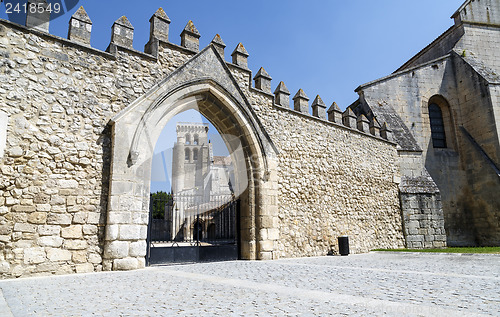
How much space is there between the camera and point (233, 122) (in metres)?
8.56

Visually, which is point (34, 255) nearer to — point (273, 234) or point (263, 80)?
point (273, 234)

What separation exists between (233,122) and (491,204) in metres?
11.5

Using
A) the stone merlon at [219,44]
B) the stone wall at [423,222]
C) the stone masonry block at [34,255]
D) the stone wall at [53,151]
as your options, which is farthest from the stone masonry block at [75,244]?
the stone wall at [423,222]

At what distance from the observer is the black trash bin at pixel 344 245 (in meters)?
9.71

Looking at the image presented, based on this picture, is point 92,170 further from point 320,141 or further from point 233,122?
point 320,141

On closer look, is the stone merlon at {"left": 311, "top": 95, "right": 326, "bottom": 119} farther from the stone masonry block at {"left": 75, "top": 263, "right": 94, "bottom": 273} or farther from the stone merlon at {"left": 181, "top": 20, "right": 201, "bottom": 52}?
the stone masonry block at {"left": 75, "top": 263, "right": 94, "bottom": 273}

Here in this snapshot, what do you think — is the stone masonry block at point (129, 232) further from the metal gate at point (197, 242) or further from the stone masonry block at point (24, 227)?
the stone masonry block at point (24, 227)

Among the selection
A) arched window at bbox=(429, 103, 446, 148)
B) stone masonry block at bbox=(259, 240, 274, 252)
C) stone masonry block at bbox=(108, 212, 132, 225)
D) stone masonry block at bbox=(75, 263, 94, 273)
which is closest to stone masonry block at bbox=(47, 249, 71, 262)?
stone masonry block at bbox=(75, 263, 94, 273)

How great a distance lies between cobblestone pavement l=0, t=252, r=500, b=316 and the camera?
2.68m

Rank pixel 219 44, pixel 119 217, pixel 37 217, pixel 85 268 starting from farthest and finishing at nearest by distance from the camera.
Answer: pixel 219 44 < pixel 119 217 < pixel 85 268 < pixel 37 217

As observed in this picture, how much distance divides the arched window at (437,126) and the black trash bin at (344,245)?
8281mm

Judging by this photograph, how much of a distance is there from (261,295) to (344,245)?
7.03m

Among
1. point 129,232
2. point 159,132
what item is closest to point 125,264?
point 129,232

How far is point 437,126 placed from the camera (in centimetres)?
1541
